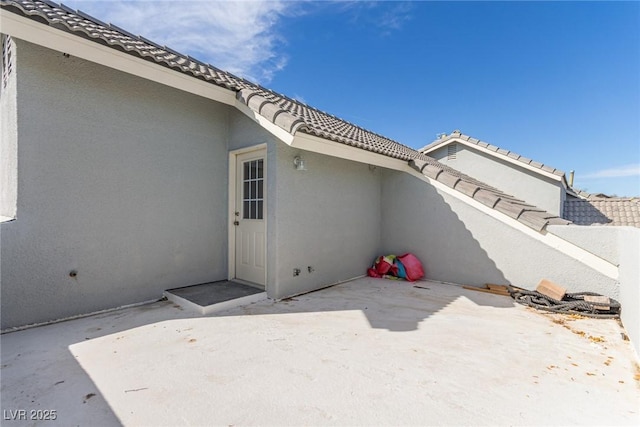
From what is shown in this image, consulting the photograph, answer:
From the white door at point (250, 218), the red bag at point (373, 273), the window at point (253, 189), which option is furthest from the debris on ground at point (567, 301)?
the window at point (253, 189)

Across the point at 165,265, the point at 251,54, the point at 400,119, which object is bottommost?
the point at 165,265

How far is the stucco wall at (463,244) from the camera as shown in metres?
6.84

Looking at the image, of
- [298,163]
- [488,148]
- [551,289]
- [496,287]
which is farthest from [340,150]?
[488,148]

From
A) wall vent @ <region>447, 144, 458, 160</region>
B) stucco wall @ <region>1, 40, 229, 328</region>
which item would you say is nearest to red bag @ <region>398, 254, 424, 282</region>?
stucco wall @ <region>1, 40, 229, 328</region>

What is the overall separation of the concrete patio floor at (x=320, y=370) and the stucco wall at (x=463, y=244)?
1.55 m

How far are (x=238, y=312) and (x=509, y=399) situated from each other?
4792 millimetres

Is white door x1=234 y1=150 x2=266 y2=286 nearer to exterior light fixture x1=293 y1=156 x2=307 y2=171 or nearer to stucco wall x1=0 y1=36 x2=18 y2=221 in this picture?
exterior light fixture x1=293 y1=156 x2=307 y2=171

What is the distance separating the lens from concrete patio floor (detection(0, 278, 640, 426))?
2803mm

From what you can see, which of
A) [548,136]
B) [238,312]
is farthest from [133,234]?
[548,136]

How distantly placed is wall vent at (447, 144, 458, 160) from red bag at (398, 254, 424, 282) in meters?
12.7

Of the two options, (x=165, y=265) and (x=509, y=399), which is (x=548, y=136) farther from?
(x=165, y=265)

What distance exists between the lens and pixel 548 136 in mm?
25281

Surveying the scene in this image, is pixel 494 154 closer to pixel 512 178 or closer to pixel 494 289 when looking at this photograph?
pixel 512 178

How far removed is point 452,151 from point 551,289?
14.2 meters
